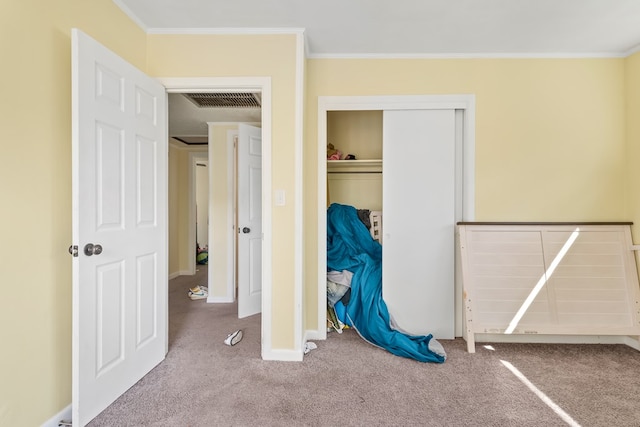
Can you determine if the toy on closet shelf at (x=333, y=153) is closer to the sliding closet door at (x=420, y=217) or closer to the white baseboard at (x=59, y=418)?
the sliding closet door at (x=420, y=217)

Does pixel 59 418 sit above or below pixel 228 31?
below

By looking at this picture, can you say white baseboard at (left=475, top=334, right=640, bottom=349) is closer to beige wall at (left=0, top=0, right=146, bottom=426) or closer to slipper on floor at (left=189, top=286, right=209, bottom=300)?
beige wall at (left=0, top=0, right=146, bottom=426)

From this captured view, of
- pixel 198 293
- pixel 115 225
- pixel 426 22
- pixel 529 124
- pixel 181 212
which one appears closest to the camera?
pixel 115 225

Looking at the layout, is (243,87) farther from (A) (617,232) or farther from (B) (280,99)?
(A) (617,232)

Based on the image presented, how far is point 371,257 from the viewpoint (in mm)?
3051

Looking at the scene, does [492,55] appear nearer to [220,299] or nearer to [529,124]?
[529,124]

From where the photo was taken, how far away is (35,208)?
4.91 feet

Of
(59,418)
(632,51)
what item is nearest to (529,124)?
(632,51)

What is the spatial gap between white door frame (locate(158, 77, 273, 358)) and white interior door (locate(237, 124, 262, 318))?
3.09 feet

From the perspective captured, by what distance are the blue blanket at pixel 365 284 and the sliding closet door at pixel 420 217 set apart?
0.53ft

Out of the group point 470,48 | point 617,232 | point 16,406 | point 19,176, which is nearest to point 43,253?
point 19,176

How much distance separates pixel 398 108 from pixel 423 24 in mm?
656

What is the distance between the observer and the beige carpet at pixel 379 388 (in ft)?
5.57

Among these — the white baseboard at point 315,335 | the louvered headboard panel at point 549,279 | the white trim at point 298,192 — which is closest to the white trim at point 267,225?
the white trim at point 298,192
